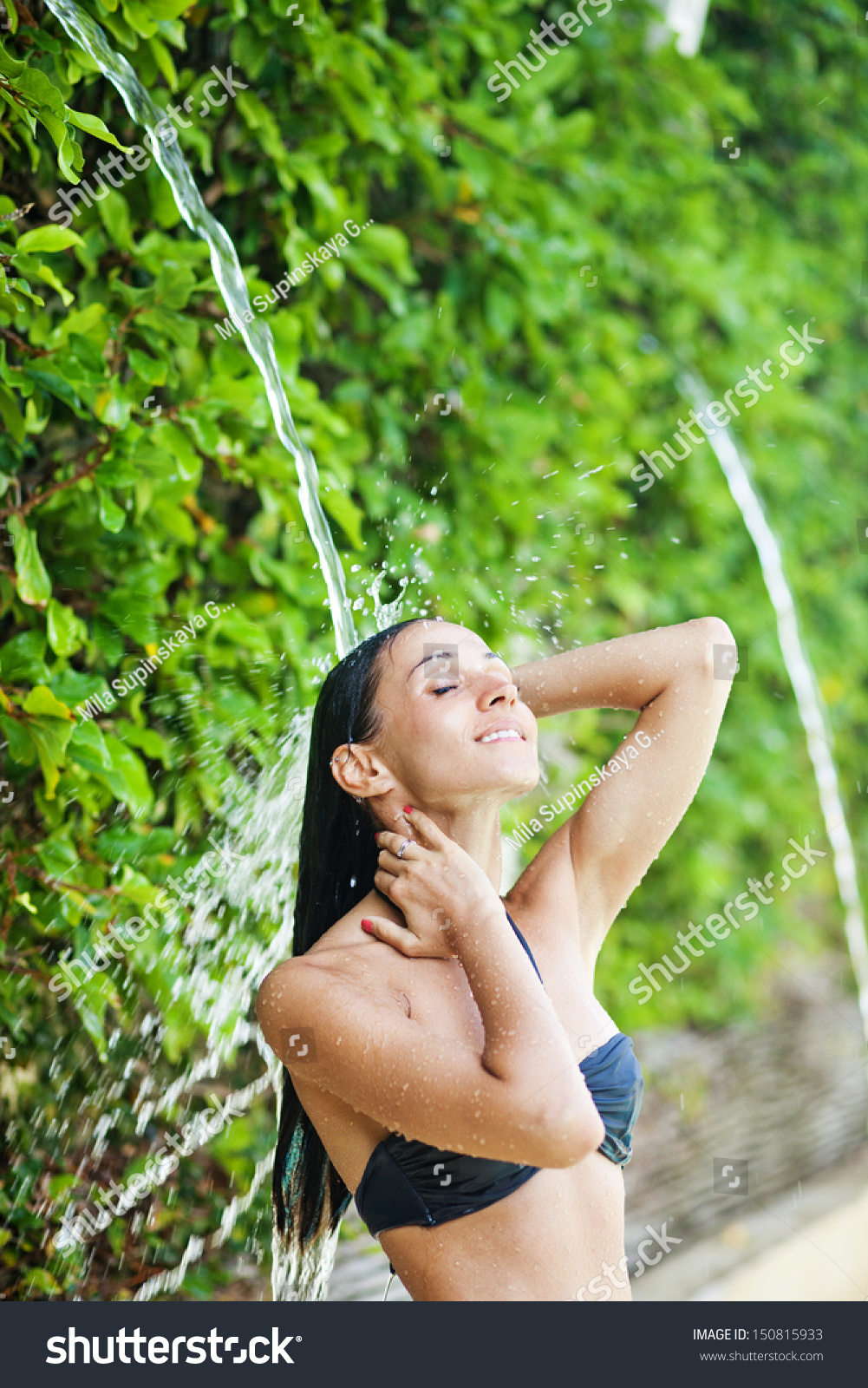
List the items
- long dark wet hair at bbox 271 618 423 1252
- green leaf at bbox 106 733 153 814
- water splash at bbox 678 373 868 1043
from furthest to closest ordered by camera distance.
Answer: water splash at bbox 678 373 868 1043 < green leaf at bbox 106 733 153 814 < long dark wet hair at bbox 271 618 423 1252

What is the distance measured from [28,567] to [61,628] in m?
0.13

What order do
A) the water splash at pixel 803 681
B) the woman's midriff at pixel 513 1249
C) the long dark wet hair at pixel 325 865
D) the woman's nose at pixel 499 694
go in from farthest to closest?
the water splash at pixel 803 681 < the long dark wet hair at pixel 325 865 < the woman's nose at pixel 499 694 < the woman's midriff at pixel 513 1249

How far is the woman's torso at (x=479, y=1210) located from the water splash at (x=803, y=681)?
331 cm

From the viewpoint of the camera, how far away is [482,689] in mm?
1526

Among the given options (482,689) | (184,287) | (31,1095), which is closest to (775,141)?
(184,287)

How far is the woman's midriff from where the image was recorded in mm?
1407

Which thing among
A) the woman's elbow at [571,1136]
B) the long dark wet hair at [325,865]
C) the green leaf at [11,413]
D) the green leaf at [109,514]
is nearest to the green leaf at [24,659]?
the green leaf at [109,514]

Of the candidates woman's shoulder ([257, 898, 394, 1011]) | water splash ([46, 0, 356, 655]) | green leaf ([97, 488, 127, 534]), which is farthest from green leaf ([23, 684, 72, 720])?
woman's shoulder ([257, 898, 394, 1011])

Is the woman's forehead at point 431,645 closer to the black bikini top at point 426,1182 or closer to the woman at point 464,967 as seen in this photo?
the woman at point 464,967

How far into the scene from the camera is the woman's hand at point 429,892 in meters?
1.41

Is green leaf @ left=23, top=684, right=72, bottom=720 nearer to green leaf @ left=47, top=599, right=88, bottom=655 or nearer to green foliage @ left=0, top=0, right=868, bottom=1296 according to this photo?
green foliage @ left=0, top=0, right=868, bottom=1296
